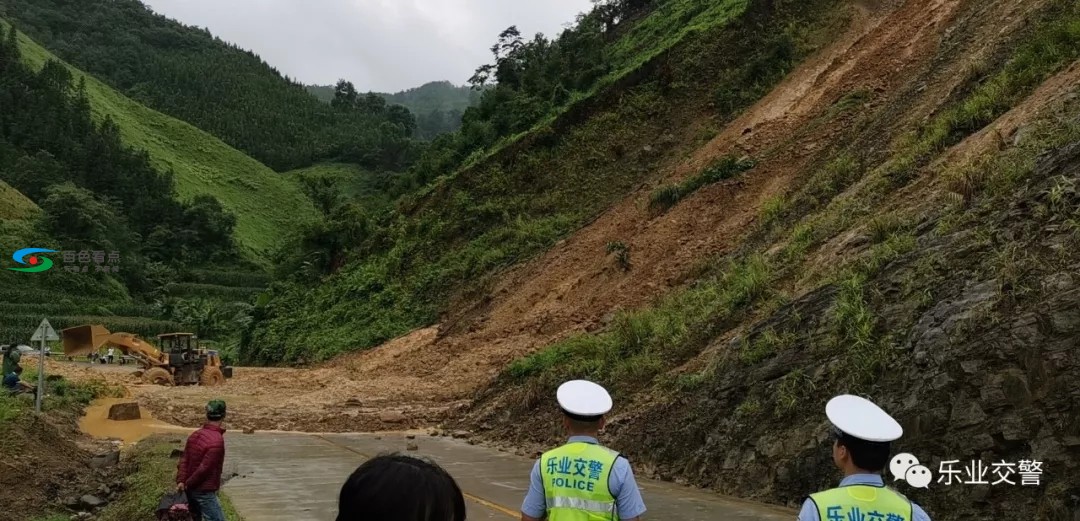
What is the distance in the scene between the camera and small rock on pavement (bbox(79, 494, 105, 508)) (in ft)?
33.0

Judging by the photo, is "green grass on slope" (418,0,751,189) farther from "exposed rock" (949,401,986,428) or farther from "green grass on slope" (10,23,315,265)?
"green grass on slope" (10,23,315,265)

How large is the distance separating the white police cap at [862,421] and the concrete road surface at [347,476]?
4910 mm

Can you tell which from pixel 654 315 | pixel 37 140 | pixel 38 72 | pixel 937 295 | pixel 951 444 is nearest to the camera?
pixel 951 444

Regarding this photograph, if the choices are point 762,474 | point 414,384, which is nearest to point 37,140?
point 414,384

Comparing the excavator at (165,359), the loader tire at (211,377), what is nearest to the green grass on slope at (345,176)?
the excavator at (165,359)

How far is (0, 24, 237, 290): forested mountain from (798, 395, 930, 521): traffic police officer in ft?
253

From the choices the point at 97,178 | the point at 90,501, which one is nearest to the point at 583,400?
the point at 90,501

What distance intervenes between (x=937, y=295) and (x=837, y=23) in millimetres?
18748

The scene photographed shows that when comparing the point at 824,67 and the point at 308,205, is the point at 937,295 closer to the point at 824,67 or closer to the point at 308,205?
the point at 824,67

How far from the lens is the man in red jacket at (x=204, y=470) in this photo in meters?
6.38

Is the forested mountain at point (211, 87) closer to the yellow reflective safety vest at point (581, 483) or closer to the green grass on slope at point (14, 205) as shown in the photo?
the green grass on slope at point (14, 205)

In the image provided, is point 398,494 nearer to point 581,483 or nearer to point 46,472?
point 581,483

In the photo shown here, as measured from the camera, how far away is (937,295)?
7.89 meters

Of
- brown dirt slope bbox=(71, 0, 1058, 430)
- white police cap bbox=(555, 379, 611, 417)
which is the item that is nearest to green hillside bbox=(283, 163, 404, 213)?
brown dirt slope bbox=(71, 0, 1058, 430)
